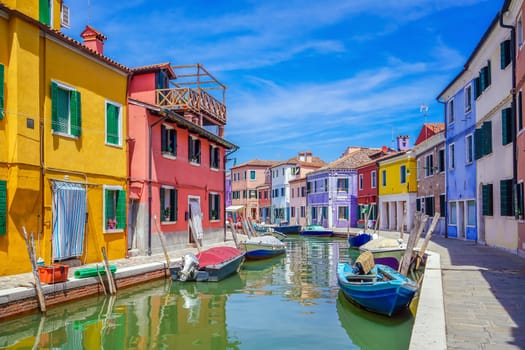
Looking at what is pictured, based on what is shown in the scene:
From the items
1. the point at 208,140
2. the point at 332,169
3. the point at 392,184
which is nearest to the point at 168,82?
the point at 208,140

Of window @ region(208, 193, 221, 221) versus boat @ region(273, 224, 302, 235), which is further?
boat @ region(273, 224, 302, 235)

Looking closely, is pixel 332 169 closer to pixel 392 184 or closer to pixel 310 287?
pixel 392 184

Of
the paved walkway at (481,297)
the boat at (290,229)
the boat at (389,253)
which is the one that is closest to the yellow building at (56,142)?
the paved walkway at (481,297)

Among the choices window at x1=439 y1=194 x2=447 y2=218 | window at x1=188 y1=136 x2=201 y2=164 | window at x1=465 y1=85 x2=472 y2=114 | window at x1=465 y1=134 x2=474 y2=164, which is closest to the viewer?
window at x1=188 y1=136 x2=201 y2=164

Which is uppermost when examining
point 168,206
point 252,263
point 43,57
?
point 43,57

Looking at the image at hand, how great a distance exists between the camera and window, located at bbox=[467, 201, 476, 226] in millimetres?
23484

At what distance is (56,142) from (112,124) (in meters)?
3.03

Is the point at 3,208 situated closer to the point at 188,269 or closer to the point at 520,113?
the point at 188,269

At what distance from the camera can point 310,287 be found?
50.0ft

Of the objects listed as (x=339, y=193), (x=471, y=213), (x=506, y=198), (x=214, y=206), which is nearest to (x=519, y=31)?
(x=506, y=198)

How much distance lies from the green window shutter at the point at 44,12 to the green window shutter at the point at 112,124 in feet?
10.7

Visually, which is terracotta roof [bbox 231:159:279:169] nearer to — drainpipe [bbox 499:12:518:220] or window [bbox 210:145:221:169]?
window [bbox 210:145:221:169]

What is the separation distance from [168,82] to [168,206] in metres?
5.98

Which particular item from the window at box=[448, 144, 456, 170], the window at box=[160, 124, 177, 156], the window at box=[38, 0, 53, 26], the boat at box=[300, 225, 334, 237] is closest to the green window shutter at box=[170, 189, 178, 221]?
the window at box=[160, 124, 177, 156]
